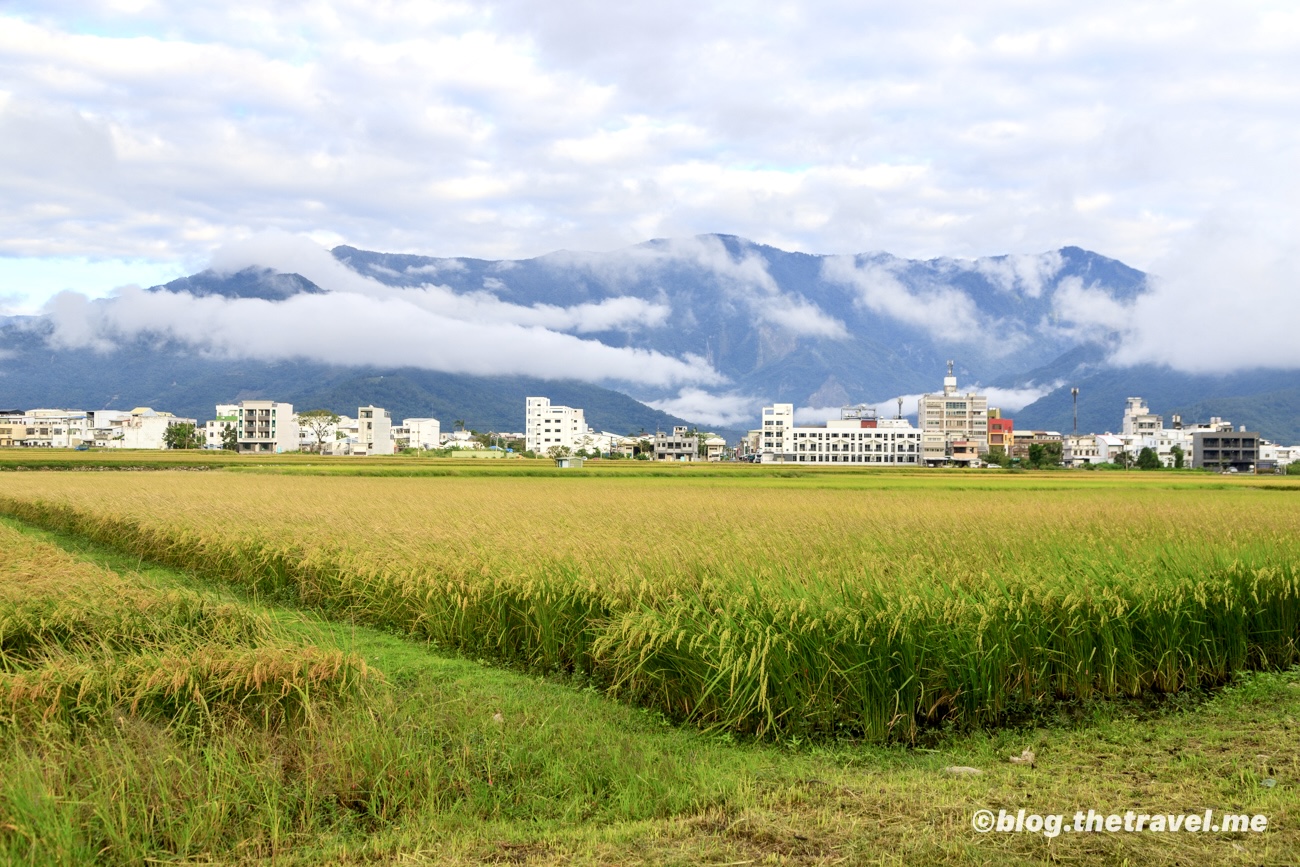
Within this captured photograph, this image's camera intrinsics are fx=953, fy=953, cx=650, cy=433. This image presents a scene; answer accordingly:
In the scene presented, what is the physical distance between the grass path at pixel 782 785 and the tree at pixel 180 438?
159 metres

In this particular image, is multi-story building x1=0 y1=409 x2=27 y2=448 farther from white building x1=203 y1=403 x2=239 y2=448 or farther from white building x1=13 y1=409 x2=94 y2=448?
white building x1=203 y1=403 x2=239 y2=448

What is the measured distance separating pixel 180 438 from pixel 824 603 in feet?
532

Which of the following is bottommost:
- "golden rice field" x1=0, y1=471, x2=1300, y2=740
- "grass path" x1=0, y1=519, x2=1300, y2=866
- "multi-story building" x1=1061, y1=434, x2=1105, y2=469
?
"grass path" x1=0, y1=519, x2=1300, y2=866

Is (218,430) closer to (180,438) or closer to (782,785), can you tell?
(180,438)

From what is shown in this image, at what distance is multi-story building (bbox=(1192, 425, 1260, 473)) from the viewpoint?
138 metres

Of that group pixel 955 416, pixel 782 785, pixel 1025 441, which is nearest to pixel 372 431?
pixel 955 416

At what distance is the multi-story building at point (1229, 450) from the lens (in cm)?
13850

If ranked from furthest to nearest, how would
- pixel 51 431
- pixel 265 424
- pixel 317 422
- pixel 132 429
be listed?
pixel 317 422 < pixel 51 431 < pixel 132 429 < pixel 265 424

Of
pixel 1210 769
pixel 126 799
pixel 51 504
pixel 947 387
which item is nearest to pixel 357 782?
pixel 126 799

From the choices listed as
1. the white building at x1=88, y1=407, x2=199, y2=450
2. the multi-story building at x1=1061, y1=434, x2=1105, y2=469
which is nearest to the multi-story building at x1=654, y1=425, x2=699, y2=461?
the multi-story building at x1=1061, y1=434, x2=1105, y2=469

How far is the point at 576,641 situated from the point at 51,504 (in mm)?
→ 22501

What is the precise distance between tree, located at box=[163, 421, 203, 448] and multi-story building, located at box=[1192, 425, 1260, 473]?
15324 centimetres

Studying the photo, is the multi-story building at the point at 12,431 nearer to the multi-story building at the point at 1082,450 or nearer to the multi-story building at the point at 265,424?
the multi-story building at the point at 265,424

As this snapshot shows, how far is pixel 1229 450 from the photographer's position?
140 metres
